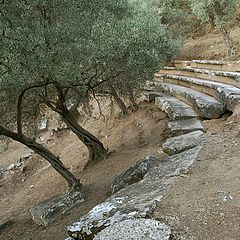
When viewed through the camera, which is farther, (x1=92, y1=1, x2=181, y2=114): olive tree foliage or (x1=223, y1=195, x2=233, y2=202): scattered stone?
(x1=92, y1=1, x2=181, y2=114): olive tree foliage

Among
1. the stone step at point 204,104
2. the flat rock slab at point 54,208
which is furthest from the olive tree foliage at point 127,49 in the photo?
the flat rock slab at point 54,208

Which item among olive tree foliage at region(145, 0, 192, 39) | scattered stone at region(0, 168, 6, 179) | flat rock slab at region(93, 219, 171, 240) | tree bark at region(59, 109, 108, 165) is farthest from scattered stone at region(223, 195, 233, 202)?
olive tree foliage at region(145, 0, 192, 39)

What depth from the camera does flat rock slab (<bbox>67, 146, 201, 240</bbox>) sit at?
4.55m

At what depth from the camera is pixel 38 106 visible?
962cm

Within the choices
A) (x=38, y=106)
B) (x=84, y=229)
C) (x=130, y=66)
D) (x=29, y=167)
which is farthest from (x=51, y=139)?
(x=84, y=229)

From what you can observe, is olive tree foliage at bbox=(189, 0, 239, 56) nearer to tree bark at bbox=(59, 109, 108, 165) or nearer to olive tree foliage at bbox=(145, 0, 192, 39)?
olive tree foliage at bbox=(145, 0, 192, 39)

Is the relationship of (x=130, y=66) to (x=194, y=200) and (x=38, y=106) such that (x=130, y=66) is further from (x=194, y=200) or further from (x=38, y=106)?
(x=194, y=200)

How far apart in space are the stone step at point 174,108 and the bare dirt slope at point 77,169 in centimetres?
36

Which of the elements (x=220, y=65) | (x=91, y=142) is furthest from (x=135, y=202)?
(x=220, y=65)

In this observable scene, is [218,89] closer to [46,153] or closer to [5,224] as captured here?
[46,153]

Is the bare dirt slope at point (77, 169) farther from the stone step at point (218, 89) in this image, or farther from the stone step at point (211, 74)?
the stone step at point (211, 74)

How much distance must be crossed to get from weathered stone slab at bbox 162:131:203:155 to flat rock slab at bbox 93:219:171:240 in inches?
125

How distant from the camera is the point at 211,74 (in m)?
13.4

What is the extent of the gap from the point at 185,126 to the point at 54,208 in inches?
141
